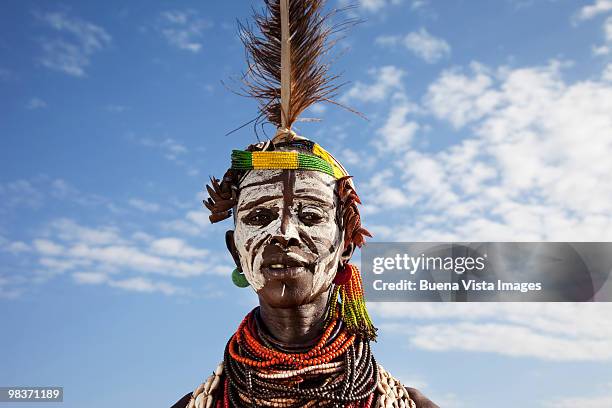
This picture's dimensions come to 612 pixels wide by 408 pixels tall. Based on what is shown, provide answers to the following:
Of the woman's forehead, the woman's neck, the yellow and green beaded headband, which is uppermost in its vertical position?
the yellow and green beaded headband

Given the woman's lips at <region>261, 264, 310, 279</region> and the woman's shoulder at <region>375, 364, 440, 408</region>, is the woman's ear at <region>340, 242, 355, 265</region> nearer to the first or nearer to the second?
the woman's lips at <region>261, 264, 310, 279</region>

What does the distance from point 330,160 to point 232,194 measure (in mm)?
642

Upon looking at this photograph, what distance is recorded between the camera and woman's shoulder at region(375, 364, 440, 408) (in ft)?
15.1

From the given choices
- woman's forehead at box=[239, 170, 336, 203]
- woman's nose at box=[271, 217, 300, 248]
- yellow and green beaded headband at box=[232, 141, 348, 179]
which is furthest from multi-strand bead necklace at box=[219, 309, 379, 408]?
yellow and green beaded headband at box=[232, 141, 348, 179]

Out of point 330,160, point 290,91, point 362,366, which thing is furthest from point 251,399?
point 290,91

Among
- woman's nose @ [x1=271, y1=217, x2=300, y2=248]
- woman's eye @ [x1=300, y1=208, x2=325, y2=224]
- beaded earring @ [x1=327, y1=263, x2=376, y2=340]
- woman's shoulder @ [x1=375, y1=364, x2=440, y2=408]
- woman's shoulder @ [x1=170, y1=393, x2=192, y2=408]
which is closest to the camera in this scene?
woman's nose @ [x1=271, y1=217, x2=300, y2=248]

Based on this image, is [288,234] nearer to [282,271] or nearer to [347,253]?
[282,271]

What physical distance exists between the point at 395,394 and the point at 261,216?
1364 millimetres

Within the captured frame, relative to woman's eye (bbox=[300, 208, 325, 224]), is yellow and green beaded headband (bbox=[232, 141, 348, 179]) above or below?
above

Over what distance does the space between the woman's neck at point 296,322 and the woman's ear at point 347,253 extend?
251 mm

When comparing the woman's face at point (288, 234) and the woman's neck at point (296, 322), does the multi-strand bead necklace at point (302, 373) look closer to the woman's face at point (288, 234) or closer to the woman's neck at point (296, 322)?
the woman's neck at point (296, 322)

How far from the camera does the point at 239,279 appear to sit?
4707mm

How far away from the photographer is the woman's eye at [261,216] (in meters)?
4.50

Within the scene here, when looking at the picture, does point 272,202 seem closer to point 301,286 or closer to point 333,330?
point 301,286
